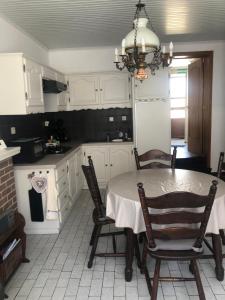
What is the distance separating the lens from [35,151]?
324 cm

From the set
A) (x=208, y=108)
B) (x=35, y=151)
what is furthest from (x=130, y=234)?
(x=208, y=108)

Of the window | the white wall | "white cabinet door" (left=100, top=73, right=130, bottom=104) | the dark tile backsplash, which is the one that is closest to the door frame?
"white cabinet door" (left=100, top=73, right=130, bottom=104)

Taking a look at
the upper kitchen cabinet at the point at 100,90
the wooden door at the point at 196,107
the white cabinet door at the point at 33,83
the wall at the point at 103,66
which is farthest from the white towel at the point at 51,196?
the wooden door at the point at 196,107

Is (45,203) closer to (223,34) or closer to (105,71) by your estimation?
(105,71)

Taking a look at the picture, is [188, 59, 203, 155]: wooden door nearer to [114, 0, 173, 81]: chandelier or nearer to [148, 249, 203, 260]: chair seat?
[114, 0, 173, 81]: chandelier

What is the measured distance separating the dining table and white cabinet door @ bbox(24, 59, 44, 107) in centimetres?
142

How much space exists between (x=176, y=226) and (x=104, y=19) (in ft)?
8.93

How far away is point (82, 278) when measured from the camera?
2.35m

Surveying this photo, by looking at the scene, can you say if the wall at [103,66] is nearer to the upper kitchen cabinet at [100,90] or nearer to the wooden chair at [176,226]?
the upper kitchen cabinet at [100,90]

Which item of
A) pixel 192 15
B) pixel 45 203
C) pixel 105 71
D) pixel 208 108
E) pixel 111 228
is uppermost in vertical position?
pixel 192 15

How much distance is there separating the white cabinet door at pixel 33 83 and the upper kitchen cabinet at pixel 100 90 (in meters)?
1.40

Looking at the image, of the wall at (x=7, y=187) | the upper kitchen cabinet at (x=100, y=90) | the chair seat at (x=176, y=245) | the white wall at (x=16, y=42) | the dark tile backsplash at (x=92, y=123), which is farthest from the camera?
the dark tile backsplash at (x=92, y=123)

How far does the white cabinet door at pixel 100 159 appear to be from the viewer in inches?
189

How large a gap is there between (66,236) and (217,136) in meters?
3.44
